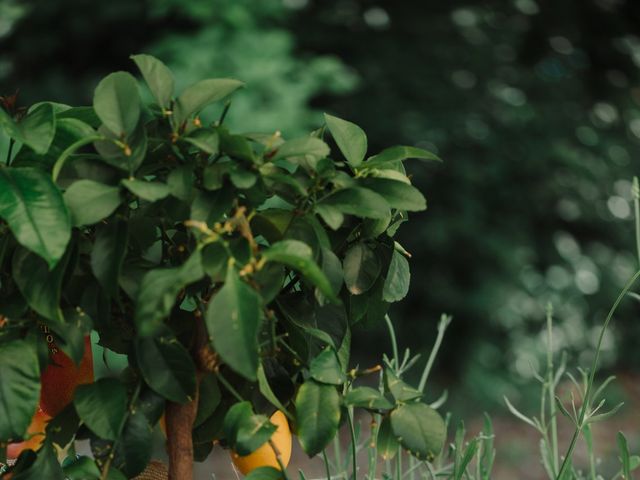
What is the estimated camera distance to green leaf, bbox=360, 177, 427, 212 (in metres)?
0.86

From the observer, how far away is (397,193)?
875mm

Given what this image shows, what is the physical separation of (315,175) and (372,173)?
6cm

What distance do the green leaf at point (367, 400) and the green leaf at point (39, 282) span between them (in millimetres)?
276

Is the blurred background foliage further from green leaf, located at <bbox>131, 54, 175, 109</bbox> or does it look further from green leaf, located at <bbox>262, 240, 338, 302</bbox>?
green leaf, located at <bbox>262, 240, 338, 302</bbox>

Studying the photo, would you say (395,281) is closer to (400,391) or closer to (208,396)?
(400,391)

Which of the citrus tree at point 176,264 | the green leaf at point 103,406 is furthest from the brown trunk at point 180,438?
the green leaf at point 103,406

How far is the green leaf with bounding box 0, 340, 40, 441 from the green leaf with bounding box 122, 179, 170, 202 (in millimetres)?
180

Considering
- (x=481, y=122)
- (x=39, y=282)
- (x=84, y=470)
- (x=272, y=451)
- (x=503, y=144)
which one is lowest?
(x=503, y=144)

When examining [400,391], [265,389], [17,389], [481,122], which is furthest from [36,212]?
[481,122]

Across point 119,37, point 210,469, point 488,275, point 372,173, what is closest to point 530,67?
point 488,275

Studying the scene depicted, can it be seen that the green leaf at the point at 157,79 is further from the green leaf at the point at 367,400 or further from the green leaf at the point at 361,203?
→ the green leaf at the point at 367,400

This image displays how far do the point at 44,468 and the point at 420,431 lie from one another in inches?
14.1

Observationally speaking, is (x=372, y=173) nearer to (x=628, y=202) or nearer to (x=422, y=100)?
(x=422, y=100)

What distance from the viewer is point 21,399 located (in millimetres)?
791
